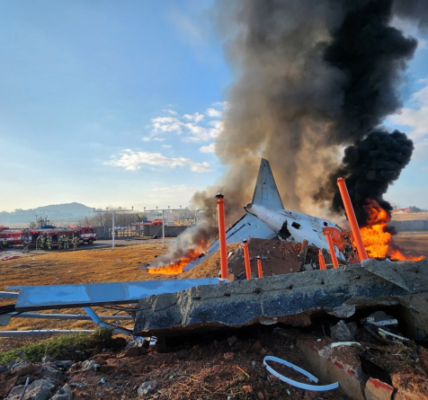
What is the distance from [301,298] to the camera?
245 centimetres

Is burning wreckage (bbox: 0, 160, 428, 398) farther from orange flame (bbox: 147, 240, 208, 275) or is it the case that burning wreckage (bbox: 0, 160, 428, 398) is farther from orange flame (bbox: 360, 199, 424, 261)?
orange flame (bbox: 360, 199, 424, 261)

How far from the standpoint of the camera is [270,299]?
8.16 feet

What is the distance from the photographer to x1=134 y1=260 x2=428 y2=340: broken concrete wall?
2350 mm

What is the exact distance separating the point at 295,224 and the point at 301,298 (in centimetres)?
959

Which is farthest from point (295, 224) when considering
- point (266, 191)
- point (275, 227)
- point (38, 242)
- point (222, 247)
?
point (38, 242)

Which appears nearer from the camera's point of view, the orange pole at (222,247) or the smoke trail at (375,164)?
the orange pole at (222,247)

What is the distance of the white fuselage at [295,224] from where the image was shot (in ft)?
35.1

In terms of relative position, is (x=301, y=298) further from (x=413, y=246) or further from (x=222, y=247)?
(x=413, y=246)

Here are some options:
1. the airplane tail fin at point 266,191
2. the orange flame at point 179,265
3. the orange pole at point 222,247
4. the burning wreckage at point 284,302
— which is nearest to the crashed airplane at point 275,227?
the orange flame at point 179,265

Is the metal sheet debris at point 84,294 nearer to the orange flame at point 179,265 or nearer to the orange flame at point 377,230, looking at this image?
the orange flame at point 179,265

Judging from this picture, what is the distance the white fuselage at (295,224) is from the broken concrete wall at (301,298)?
7856 mm

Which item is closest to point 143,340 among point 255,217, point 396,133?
point 255,217

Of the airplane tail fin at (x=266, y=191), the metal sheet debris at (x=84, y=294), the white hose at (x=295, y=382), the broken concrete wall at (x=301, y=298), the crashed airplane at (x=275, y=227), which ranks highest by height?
the airplane tail fin at (x=266, y=191)

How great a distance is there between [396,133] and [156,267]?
17.4 meters
